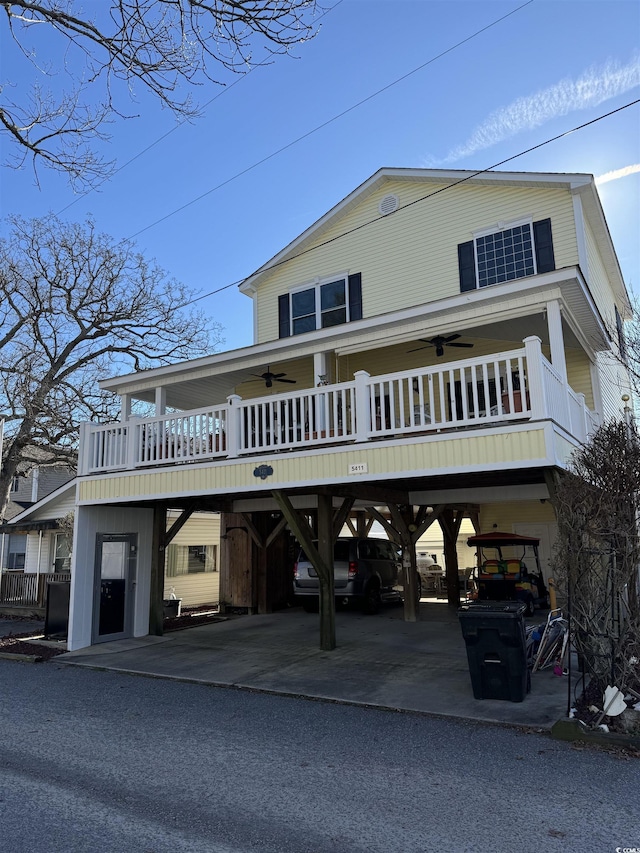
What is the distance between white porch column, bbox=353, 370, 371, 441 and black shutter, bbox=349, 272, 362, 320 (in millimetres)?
5098

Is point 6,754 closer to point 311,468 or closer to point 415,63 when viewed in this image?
point 311,468

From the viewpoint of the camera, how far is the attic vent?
1391 cm

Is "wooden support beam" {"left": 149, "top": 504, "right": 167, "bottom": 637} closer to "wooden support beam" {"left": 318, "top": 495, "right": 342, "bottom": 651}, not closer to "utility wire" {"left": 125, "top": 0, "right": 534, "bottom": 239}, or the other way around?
"wooden support beam" {"left": 318, "top": 495, "right": 342, "bottom": 651}

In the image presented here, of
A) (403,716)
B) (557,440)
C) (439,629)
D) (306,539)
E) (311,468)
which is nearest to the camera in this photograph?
(403,716)

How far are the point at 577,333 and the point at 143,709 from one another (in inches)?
341

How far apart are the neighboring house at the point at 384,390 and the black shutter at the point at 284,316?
1.4 inches

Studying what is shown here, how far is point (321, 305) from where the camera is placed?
14.5 meters

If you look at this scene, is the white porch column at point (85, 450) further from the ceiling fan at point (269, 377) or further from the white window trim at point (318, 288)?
the white window trim at point (318, 288)

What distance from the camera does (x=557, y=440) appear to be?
768 cm

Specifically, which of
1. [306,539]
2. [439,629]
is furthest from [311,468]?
[439,629]

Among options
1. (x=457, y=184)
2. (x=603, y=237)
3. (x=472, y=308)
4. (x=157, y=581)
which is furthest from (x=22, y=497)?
(x=603, y=237)

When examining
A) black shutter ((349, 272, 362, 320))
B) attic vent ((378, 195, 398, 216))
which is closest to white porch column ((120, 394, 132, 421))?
black shutter ((349, 272, 362, 320))

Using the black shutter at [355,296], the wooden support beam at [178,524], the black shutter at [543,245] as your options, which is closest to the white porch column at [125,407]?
the wooden support beam at [178,524]

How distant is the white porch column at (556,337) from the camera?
8.50 meters
